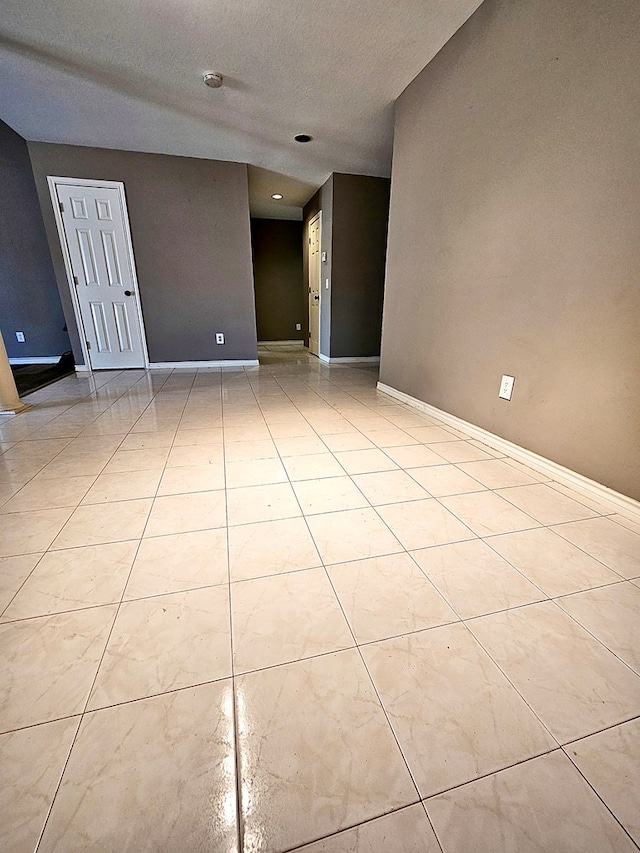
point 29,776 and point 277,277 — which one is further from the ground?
point 277,277

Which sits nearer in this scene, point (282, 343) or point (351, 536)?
point (351, 536)

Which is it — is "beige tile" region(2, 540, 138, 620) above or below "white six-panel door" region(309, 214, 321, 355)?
below

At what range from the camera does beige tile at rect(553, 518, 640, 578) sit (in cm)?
116

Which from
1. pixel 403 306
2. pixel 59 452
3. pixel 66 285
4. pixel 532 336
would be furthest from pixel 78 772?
pixel 66 285

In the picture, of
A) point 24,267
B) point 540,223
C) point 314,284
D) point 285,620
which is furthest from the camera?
point 314,284

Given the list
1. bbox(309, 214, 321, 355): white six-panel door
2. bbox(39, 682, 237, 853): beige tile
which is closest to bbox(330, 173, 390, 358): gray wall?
bbox(309, 214, 321, 355): white six-panel door

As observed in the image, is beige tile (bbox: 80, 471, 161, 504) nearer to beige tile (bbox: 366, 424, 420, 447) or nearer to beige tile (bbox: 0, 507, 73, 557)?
beige tile (bbox: 0, 507, 73, 557)

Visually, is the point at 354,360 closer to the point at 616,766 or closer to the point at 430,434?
the point at 430,434

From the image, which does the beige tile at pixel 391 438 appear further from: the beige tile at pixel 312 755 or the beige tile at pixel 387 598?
the beige tile at pixel 312 755

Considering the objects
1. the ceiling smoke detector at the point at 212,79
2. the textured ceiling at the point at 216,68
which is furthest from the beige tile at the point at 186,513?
the ceiling smoke detector at the point at 212,79

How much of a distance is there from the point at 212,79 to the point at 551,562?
3695mm

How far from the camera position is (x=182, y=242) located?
4332mm

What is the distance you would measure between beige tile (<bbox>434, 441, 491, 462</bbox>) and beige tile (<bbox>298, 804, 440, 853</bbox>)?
1564 millimetres

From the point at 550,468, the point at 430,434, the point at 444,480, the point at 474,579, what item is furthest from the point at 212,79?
the point at 474,579
